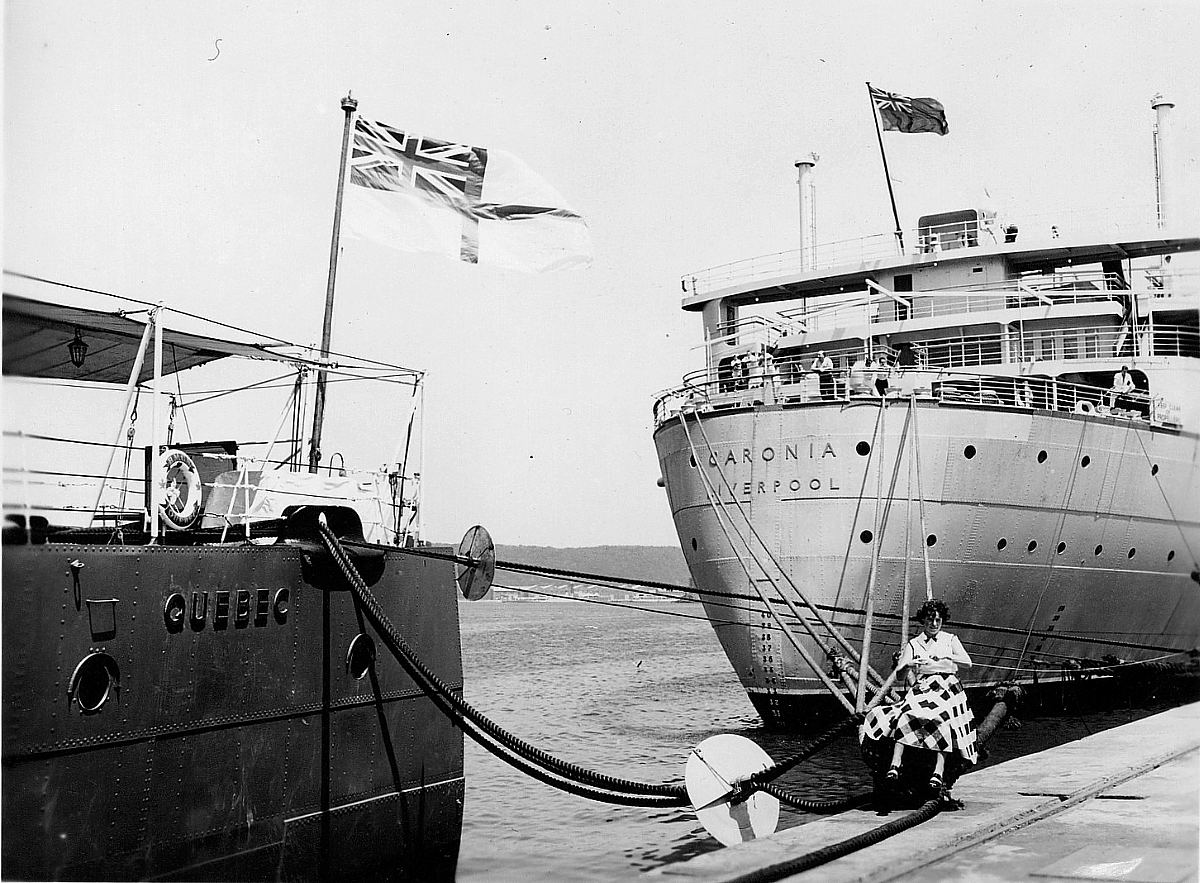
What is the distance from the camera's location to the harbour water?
1293 cm

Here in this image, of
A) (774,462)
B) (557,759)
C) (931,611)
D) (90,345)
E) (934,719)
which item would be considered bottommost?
(557,759)

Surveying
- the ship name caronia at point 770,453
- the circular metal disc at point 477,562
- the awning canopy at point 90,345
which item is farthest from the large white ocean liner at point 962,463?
the awning canopy at point 90,345

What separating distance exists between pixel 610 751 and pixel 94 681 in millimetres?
13736

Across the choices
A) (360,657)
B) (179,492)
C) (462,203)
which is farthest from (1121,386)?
(179,492)

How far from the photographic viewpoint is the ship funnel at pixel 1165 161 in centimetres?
2522

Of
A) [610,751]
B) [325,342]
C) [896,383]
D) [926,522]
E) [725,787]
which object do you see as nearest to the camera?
[725,787]

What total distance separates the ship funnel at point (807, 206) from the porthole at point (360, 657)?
17962 millimetres

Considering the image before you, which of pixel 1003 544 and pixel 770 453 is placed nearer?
pixel 1003 544

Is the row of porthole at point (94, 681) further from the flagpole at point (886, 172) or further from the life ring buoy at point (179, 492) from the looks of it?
the flagpole at point (886, 172)

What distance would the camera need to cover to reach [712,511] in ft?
67.6

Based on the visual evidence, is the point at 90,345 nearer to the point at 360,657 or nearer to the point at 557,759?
the point at 360,657

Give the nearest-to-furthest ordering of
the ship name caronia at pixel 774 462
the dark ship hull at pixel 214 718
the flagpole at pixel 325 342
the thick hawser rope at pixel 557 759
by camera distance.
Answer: the dark ship hull at pixel 214 718, the thick hawser rope at pixel 557 759, the flagpole at pixel 325 342, the ship name caronia at pixel 774 462

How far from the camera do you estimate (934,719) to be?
28.6 feet

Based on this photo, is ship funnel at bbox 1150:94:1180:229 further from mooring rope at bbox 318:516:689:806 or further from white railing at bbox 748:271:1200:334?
mooring rope at bbox 318:516:689:806
